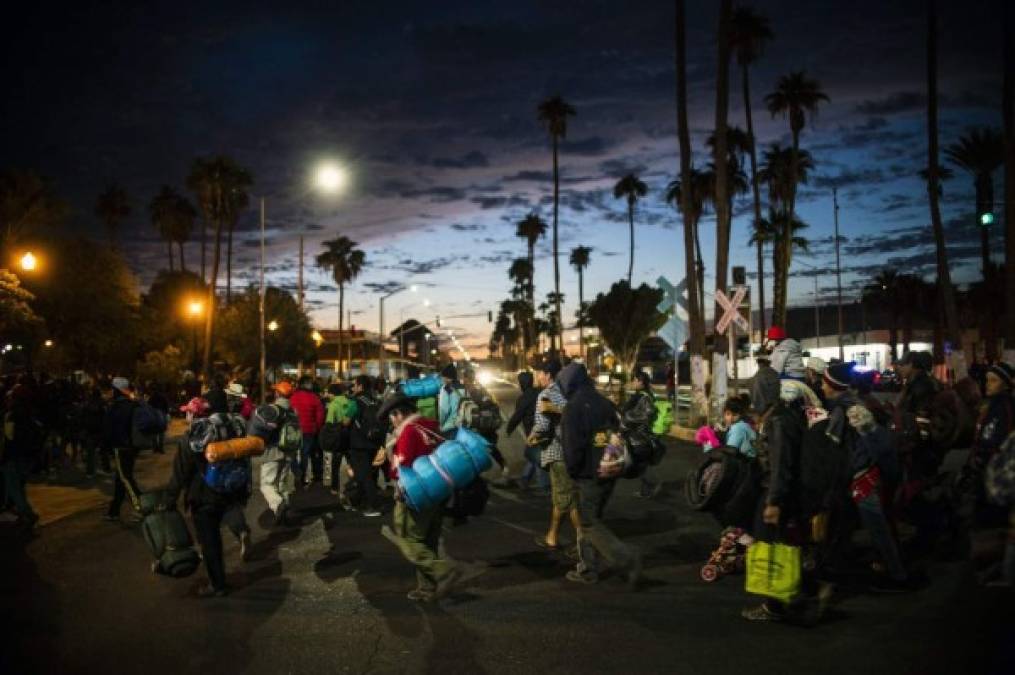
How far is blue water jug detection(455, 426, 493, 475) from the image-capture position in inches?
247

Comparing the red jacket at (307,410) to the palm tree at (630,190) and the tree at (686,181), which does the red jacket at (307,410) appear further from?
the palm tree at (630,190)

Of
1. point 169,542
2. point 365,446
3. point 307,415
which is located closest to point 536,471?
point 365,446

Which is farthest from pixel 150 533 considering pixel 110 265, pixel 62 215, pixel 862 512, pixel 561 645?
pixel 110 265

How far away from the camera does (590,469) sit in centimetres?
692

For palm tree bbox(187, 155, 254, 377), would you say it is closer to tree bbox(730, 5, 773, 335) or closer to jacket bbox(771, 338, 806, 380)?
tree bbox(730, 5, 773, 335)

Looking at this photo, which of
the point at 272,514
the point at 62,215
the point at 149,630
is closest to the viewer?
the point at 149,630

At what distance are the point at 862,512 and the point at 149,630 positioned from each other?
5.62 meters

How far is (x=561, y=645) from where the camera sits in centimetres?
543

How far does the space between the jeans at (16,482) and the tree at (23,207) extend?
25.2 metres

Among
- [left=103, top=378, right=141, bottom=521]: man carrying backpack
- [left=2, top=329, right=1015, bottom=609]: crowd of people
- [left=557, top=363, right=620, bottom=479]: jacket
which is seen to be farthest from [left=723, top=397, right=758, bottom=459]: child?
[left=103, top=378, right=141, bottom=521]: man carrying backpack

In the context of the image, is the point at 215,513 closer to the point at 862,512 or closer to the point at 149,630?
the point at 149,630

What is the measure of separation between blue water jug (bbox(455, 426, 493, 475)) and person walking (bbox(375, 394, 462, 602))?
0.24m

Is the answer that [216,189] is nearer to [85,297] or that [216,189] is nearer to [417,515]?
[85,297]

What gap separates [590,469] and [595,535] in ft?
1.78
